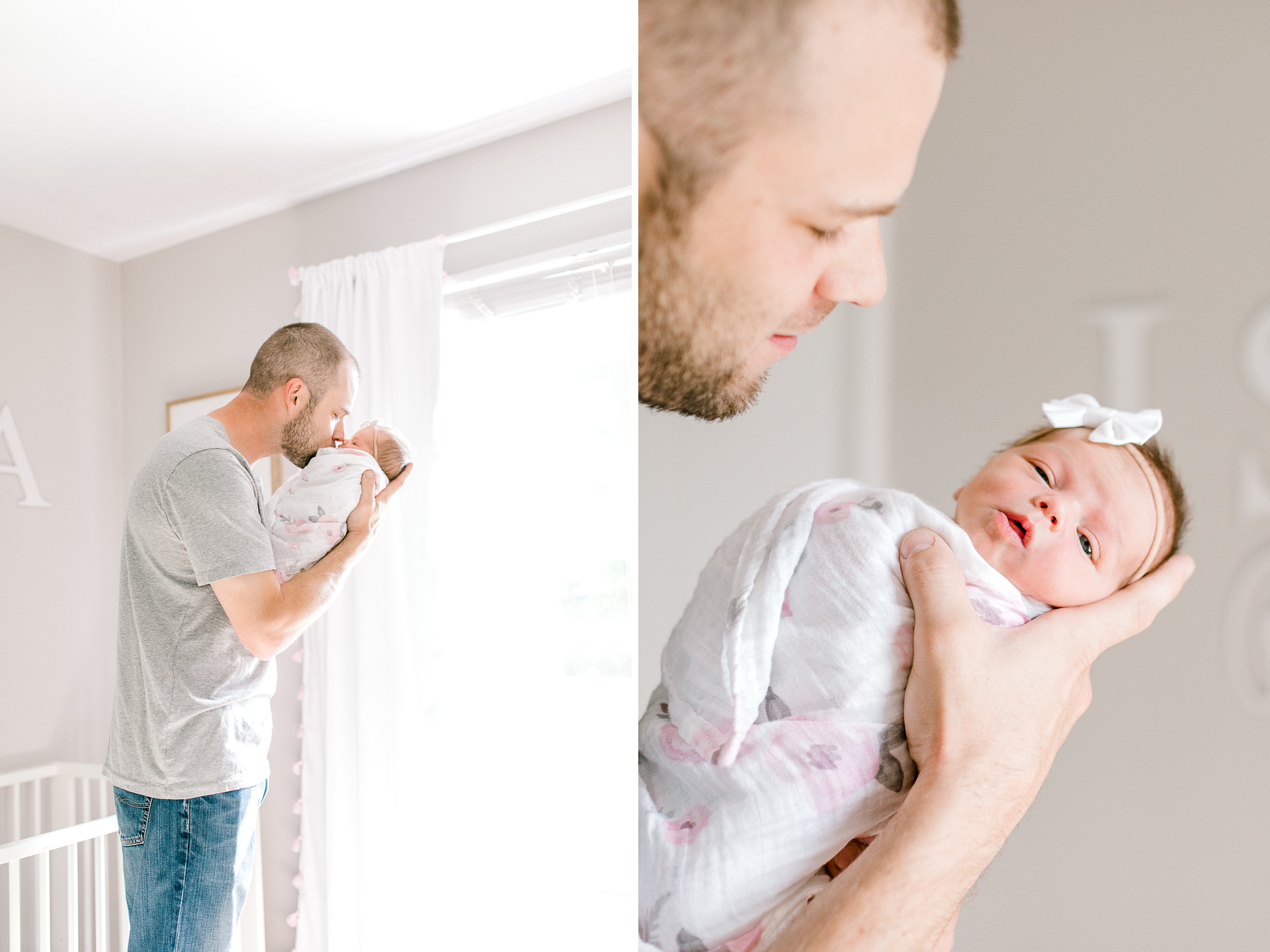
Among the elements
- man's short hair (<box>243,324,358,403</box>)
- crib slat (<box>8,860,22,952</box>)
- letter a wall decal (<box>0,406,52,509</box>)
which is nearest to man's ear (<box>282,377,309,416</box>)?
man's short hair (<box>243,324,358,403</box>)

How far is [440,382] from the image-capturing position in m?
1.59

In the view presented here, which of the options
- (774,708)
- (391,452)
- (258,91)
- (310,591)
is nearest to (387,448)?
(391,452)

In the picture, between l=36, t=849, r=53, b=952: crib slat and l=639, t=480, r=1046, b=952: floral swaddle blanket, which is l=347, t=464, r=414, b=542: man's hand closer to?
l=36, t=849, r=53, b=952: crib slat

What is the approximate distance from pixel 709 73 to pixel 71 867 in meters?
2.00

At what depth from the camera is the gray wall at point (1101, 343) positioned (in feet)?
1.17

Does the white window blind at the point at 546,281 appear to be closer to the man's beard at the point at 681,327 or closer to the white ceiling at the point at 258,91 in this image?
the white ceiling at the point at 258,91

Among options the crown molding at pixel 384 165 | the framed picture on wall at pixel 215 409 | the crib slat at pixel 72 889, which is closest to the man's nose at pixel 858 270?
the crown molding at pixel 384 165

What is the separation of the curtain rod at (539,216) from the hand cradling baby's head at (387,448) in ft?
1.41

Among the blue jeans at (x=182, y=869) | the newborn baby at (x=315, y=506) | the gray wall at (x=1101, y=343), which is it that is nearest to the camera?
the gray wall at (x=1101, y=343)

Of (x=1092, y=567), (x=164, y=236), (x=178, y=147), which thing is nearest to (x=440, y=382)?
(x=178, y=147)

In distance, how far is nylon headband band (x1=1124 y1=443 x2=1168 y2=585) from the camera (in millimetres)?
367

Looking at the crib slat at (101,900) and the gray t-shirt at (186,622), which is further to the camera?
the crib slat at (101,900)

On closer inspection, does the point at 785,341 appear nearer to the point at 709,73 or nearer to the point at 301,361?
the point at 709,73

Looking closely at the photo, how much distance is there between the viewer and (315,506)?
1.41 metres
